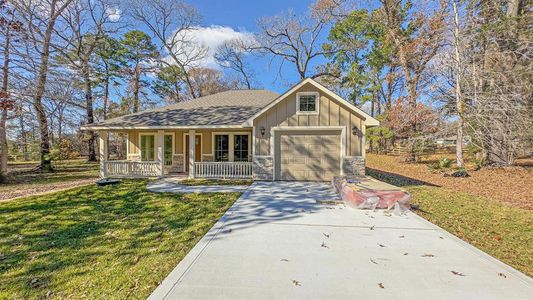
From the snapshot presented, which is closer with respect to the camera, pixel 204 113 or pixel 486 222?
pixel 486 222

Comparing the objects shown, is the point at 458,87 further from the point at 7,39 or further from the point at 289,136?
the point at 7,39

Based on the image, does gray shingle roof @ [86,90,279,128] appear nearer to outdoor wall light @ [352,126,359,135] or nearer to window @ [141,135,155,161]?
window @ [141,135,155,161]

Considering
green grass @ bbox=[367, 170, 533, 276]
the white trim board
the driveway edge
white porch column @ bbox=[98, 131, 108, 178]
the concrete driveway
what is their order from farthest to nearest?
white porch column @ bbox=[98, 131, 108, 178] → the white trim board → green grass @ bbox=[367, 170, 533, 276] → the driveway edge → the concrete driveway

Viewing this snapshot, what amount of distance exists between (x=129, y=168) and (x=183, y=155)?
8.67 ft

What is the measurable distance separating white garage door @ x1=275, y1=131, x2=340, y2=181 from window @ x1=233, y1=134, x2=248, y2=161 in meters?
2.30

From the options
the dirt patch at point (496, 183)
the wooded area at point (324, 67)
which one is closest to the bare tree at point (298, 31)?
the wooded area at point (324, 67)

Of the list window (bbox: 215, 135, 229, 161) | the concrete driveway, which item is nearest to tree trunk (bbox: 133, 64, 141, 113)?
window (bbox: 215, 135, 229, 161)

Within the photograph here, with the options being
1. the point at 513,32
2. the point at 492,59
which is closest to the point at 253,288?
the point at 492,59

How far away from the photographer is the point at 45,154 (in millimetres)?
15414

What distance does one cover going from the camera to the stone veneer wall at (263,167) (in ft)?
34.5

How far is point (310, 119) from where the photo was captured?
10.3 meters

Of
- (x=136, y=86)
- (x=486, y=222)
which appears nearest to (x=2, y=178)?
(x=136, y=86)

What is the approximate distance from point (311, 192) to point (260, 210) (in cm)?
270

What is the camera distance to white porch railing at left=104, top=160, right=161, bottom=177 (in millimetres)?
11664
